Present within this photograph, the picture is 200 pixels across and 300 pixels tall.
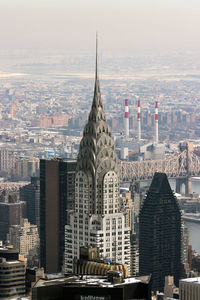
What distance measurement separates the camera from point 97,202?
23359 mm

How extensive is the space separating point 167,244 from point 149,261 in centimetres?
237

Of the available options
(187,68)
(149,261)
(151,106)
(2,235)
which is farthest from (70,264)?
(151,106)

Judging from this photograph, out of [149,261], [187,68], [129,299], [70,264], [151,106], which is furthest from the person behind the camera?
[151,106]

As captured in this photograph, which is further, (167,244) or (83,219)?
(167,244)

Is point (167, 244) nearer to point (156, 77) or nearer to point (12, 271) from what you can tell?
point (12, 271)

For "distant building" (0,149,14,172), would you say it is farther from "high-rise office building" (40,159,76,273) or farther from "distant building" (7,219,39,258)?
"high-rise office building" (40,159,76,273)

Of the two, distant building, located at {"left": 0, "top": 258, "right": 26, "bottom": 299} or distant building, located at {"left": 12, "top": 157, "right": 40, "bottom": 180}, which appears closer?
distant building, located at {"left": 0, "top": 258, "right": 26, "bottom": 299}

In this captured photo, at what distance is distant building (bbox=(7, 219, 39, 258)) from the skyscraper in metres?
11.4

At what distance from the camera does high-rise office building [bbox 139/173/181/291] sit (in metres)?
37.1

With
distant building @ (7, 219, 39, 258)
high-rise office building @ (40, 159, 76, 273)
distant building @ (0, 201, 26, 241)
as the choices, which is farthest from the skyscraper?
distant building @ (0, 201, 26, 241)

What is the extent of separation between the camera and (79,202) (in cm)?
2370

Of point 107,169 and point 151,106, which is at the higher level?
point 151,106

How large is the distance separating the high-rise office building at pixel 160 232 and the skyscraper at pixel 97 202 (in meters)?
12.3

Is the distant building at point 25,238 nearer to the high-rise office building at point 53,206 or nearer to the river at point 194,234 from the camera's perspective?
the high-rise office building at point 53,206
